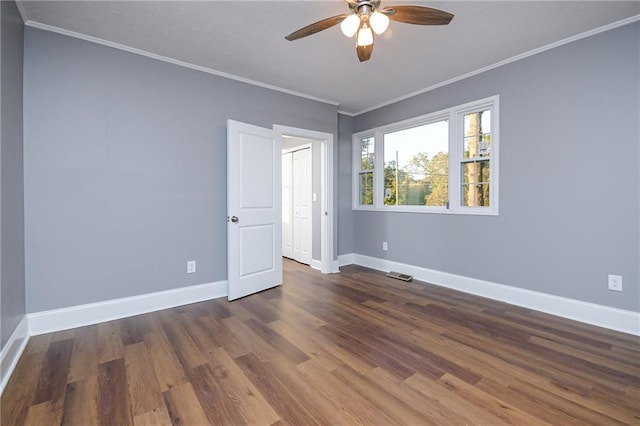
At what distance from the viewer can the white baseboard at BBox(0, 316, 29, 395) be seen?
1.81 metres

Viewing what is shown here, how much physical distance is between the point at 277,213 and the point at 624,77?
3.66 m

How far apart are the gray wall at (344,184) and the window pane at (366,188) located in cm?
21

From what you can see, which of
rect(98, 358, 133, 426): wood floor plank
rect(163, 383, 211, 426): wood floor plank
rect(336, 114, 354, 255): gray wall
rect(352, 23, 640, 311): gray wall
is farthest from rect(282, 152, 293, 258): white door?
rect(163, 383, 211, 426): wood floor plank

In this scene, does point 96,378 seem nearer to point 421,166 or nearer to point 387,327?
point 387,327

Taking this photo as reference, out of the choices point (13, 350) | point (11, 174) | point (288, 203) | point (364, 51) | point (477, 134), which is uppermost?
point (364, 51)

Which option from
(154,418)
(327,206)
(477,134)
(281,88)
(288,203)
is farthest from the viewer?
(288,203)

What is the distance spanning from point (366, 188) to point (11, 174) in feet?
13.9

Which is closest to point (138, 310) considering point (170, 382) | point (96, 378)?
point (96, 378)

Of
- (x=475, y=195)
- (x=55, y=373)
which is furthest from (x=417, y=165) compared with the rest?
(x=55, y=373)

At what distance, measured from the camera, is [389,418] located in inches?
59.6

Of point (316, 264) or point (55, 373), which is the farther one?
point (316, 264)

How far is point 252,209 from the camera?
139 inches

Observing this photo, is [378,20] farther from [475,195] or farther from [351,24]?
[475,195]

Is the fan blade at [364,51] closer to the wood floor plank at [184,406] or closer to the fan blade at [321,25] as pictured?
the fan blade at [321,25]
